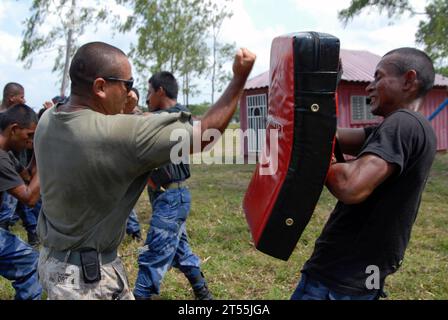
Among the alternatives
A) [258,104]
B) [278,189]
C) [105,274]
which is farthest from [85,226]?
[258,104]

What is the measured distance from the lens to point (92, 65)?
1871 millimetres

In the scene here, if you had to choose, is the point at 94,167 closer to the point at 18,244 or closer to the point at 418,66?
the point at 418,66

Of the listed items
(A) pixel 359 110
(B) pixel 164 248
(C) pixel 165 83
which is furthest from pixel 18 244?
(A) pixel 359 110

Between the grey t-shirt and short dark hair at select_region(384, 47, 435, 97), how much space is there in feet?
3.69

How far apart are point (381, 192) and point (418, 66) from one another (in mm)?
650

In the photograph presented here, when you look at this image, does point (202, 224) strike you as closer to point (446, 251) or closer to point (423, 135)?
point (446, 251)

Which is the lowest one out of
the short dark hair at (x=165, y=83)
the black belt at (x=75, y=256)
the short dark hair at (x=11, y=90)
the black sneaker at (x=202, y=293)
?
the black sneaker at (x=202, y=293)

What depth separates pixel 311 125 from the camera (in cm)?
166

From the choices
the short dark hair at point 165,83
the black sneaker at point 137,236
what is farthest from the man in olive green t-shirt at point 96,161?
the black sneaker at point 137,236

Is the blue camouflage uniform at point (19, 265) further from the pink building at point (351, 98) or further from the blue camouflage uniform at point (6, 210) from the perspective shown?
the pink building at point (351, 98)

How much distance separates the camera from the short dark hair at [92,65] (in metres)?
1.87

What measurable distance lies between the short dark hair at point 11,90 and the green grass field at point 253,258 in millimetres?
1934

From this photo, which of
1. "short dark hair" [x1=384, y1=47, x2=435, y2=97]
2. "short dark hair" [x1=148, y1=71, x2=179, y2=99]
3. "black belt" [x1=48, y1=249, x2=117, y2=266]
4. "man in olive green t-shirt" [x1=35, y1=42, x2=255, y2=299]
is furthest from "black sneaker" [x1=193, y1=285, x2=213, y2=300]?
"short dark hair" [x1=384, y1=47, x2=435, y2=97]

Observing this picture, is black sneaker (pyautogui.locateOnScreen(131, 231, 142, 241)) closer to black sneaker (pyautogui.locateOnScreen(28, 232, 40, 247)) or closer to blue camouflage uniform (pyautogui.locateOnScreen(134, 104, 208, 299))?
black sneaker (pyautogui.locateOnScreen(28, 232, 40, 247))
